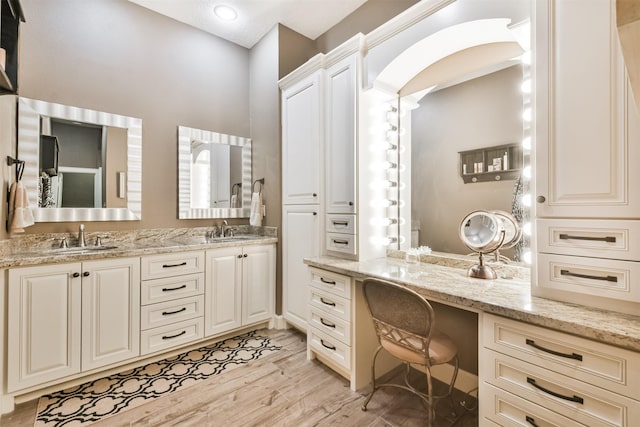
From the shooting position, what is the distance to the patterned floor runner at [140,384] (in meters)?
1.73

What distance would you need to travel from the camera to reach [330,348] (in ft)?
6.79

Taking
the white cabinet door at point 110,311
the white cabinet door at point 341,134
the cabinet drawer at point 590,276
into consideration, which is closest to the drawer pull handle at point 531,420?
the cabinet drawer at point 590,276

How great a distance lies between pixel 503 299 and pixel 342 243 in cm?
122

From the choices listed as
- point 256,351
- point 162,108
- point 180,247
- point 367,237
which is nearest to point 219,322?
point 256,351

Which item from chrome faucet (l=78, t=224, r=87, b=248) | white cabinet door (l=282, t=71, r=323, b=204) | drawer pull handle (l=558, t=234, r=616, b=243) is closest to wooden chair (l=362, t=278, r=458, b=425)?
drawer pull handle (l=558, t=234, r=616, b=243)

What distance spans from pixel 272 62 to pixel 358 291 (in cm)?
247

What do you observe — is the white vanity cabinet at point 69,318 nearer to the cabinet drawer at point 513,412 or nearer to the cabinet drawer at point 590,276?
the cabinet drawer at point 513,412

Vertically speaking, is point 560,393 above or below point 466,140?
below

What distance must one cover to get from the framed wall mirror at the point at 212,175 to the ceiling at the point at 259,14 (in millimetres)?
1071

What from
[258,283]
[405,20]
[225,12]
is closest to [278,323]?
[258,283]

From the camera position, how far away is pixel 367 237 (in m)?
2.26

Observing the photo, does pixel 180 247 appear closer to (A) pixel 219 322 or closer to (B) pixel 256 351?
(A) pixel 219 322

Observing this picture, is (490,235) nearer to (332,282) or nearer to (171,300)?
(332,282)

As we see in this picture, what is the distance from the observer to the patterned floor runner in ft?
5.68
